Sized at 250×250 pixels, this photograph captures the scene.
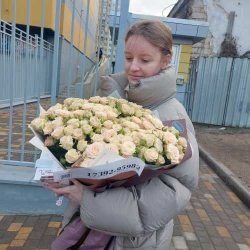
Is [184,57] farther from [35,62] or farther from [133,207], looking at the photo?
[133,207]

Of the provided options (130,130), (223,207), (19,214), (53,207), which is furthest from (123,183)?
(223,207)

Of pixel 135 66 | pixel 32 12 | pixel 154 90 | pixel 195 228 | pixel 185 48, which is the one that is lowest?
pixel 195 228

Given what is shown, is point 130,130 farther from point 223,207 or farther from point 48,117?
point 223,207

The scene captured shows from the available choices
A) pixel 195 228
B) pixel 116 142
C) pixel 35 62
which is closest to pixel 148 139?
pixel 116 142

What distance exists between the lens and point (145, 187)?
112 centimetres

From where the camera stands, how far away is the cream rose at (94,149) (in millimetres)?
930

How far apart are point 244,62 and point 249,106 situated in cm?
Result: 148

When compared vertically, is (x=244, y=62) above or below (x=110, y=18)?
below

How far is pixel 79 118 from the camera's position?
3.65 feet

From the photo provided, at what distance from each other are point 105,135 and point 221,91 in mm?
8678

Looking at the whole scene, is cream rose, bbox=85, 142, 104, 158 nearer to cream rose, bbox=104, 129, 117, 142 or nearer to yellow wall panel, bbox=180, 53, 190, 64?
cream rose, bbox=104, 129, 117, 142

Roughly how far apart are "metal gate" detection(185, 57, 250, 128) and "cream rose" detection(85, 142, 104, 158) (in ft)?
27.9

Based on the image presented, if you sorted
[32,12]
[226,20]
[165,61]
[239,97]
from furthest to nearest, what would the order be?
[226,20]
[32,12]
[239,97]
[165,61]

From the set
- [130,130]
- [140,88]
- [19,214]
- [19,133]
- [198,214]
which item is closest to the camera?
[130,130]
